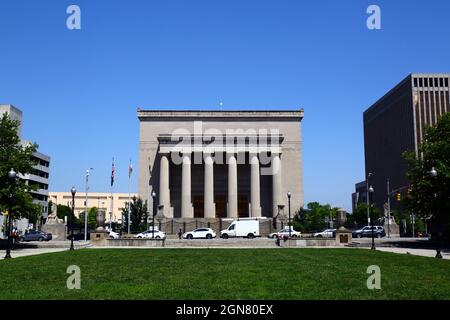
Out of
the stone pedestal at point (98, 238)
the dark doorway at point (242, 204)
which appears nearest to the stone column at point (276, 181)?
the dark doorway at point (242, 204)

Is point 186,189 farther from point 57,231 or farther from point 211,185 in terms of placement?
point 57,231

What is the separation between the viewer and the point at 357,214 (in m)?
112

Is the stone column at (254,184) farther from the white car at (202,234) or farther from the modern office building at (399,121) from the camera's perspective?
the modern office building at (399,121)

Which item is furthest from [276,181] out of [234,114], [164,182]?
[164,182]

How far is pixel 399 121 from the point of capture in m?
149

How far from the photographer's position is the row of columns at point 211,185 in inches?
3273

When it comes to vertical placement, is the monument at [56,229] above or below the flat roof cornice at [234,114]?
below

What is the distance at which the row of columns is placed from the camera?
3273 inches

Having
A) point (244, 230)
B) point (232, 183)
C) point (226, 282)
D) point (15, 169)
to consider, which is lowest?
point (244, 230)

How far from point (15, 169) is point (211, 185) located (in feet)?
154

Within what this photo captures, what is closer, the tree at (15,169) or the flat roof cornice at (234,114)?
the tree at (15,169)

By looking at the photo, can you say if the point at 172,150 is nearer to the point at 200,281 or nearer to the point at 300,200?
the point at 300,200

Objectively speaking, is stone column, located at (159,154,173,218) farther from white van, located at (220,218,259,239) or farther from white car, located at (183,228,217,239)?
white van, located at (220,218,259,239)

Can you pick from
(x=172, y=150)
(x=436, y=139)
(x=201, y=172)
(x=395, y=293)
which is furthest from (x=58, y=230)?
(x=395, y=293)
